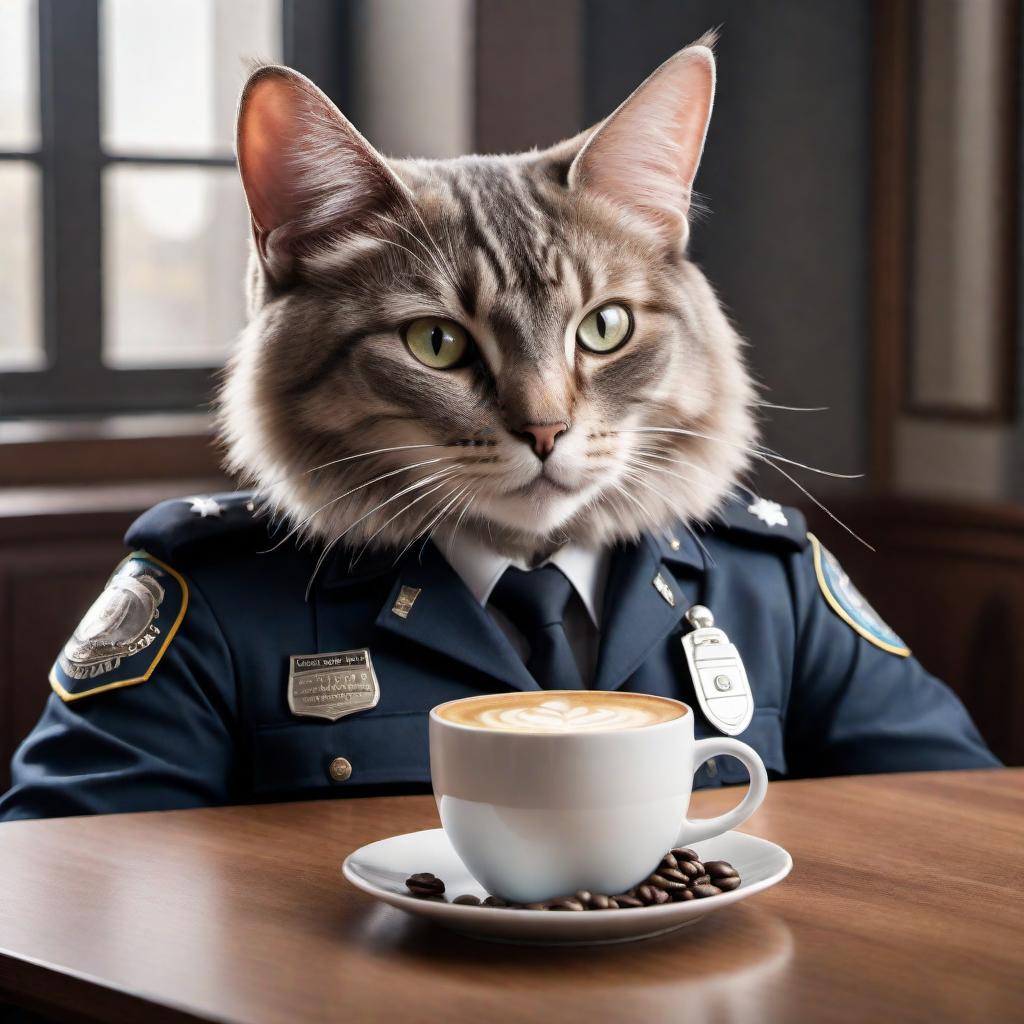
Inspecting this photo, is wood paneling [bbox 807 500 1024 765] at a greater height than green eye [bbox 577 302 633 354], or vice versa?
green eye [bbox 577 302 633 354]

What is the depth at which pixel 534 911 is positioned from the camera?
2.39 ft

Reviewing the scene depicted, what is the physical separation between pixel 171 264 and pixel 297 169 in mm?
1488

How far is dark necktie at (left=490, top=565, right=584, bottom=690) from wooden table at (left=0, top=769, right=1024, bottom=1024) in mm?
212

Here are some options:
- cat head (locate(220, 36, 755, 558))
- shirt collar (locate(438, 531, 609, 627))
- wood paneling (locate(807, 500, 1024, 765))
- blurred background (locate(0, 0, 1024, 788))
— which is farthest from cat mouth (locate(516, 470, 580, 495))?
wood paneling (locate(807, 500, 1024, 765))

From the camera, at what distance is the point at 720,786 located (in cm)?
123

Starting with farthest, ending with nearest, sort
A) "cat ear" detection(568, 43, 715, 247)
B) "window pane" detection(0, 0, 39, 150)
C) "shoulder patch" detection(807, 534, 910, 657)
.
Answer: "window pane" detection(0, 0, 39, 150), "shoulder patch" detection(807, 534, 910, 657), "cat ear" detection(568, 43, 715, 247)

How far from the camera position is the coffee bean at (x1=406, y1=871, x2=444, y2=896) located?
797mm

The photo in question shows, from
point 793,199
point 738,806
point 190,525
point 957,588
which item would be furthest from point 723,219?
point 738,806

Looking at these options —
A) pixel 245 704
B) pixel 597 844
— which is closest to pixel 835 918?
pixel 597 844

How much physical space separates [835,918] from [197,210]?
2110 mm

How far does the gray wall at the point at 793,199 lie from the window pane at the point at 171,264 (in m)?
0.78

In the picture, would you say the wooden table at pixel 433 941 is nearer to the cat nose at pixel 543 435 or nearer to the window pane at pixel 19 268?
the cat nose at pixel 543 435

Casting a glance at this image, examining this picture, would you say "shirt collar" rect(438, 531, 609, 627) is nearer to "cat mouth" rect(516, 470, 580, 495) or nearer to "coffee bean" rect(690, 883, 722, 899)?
"cat mouth" rect(516, 470, 580, 495)

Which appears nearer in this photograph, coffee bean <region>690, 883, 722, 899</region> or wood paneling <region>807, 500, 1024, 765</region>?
coffee bean <region>690, 883, 722, 899</region>
